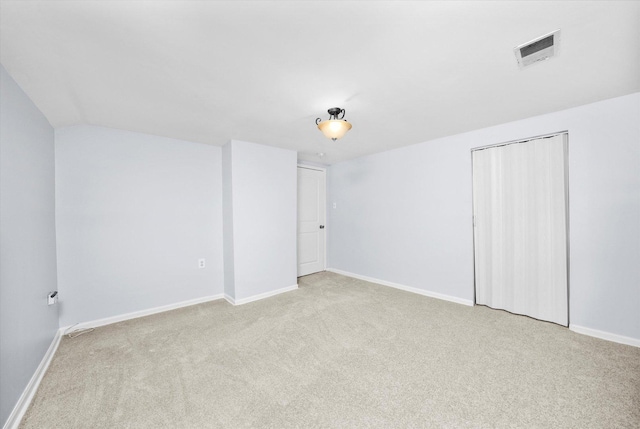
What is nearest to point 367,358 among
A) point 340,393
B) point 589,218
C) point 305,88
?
point 340,393

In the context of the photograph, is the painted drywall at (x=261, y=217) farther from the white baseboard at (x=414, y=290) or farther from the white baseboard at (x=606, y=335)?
the white baseboard at (x=606, y=335)

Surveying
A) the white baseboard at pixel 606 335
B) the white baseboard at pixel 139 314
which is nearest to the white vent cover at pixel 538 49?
the white baseboard at pixel 606 335

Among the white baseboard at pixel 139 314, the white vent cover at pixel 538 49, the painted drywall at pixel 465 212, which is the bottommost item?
the white baseboard at pixel 139 314

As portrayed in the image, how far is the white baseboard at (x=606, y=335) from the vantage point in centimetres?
223

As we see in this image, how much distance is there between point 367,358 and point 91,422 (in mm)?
1916

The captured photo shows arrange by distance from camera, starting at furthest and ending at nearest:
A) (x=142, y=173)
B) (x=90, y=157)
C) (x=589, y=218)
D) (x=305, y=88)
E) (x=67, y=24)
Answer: (x=142, y=173) < (x=90, y=157) < (x=589, y=218) < (x=305, y=88) < (x=67, y=24)

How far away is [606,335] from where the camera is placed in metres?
2.35

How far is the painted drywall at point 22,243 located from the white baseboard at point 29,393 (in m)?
0.04

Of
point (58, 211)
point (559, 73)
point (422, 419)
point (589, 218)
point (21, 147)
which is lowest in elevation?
point (422, 419)

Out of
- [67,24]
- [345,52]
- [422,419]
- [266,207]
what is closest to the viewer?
[67,24]

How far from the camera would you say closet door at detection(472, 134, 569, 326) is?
266 centimetres

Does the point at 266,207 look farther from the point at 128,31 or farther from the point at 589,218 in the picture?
the point at 589,218

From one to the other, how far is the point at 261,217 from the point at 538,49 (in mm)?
3341

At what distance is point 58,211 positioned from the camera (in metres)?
2.63
